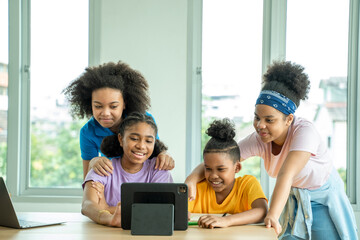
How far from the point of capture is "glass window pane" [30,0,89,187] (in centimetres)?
371

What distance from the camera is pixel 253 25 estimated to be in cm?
360

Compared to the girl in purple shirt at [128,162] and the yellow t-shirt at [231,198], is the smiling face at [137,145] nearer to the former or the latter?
the girl in purple shirt at [128,162]

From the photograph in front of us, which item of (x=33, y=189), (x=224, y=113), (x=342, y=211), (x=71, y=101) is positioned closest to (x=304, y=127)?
(x=342, y=211)

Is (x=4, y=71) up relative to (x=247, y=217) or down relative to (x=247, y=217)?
up

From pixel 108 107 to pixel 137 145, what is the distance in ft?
1.05

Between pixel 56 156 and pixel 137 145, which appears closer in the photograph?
pixel 137 145

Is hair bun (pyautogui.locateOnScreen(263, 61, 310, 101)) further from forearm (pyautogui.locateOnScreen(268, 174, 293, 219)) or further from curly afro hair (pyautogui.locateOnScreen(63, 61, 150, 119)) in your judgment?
curly afro hair (pyautogui.locateOnScreen(63, 61, 150, 119))

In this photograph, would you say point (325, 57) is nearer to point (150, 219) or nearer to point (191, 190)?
point (191, 190)

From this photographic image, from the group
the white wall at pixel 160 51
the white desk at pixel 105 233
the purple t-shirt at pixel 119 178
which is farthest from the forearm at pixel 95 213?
the white wall at pixel 160 51

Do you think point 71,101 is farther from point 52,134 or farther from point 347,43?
point 347,43

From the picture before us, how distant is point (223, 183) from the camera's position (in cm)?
203

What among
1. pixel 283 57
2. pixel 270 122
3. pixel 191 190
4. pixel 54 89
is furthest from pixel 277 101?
pixel 54 89

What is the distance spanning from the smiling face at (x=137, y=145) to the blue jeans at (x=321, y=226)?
0.82 meters

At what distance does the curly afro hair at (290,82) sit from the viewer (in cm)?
210
